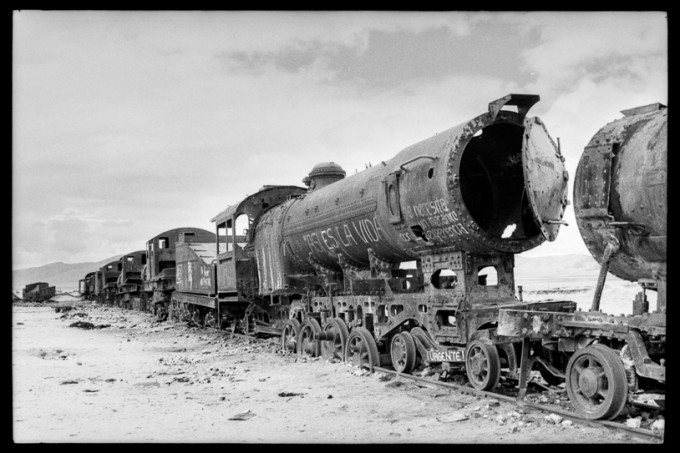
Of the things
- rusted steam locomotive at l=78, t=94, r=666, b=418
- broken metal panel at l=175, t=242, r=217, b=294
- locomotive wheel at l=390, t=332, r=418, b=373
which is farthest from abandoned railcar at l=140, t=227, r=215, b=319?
locomotive wheel at l=390, t=332, r=418, b=373

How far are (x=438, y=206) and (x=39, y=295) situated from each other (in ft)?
162

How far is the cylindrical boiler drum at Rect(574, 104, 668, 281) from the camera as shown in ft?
18.0

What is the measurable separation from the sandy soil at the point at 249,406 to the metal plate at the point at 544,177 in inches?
86.8

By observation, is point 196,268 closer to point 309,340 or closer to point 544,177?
point 309,340

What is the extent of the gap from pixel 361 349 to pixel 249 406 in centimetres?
286

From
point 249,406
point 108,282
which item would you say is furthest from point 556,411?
point 108,282

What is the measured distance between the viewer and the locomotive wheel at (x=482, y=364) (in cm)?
737

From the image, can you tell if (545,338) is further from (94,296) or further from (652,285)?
(94,296)

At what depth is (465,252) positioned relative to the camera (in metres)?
8.20

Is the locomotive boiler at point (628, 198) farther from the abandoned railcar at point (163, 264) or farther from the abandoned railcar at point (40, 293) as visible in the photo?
the abandoned railcar at point (40, 293)

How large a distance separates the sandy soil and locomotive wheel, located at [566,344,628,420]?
0.66 feet

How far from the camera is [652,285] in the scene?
5.84m

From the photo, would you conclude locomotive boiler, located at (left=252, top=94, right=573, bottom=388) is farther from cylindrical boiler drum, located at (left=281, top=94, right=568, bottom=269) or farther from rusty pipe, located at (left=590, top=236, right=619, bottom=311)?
rusty pipe, located at (left=590, top=236, right=619, bottom=311)
